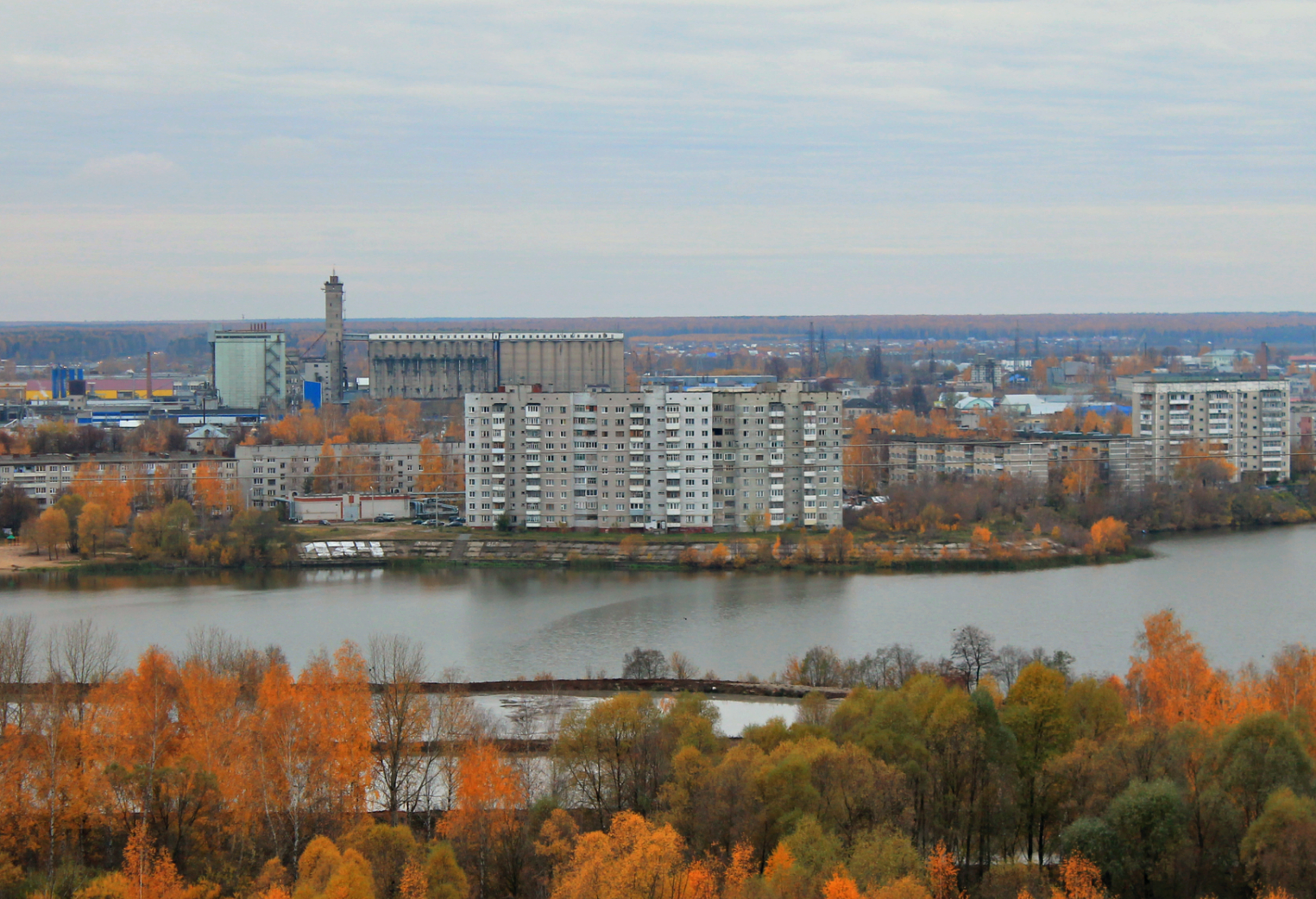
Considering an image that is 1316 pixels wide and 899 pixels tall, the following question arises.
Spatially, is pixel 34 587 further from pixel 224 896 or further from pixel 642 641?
pixel 224 896

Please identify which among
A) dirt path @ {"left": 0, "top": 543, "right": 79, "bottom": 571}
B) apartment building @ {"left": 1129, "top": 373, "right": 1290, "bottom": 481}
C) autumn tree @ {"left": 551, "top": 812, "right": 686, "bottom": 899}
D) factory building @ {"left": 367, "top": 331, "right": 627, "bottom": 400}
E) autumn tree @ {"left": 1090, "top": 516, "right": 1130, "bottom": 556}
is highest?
factory building @ {"left": 367, "top": 331, "right": 627, "bottom": 400}

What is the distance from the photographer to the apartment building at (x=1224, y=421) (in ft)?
46.3

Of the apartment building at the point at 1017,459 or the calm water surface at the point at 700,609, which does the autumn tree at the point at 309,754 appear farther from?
the apartment building at the point at 1017,459

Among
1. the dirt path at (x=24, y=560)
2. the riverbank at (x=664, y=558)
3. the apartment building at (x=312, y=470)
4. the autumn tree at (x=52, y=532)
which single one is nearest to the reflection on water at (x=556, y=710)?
the riverbank at (x=664, y=558)

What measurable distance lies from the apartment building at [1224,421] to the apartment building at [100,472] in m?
Result: 7.87

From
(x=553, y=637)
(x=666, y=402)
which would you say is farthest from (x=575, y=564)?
(x=553, y=637)

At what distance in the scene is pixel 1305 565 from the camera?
9.90m

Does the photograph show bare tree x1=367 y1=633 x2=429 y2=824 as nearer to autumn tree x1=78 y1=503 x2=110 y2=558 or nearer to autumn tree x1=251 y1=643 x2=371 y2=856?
autumn tree x1=251 y1=643 x2=371 y2=856

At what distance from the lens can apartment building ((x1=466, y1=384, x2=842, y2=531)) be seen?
11.5m

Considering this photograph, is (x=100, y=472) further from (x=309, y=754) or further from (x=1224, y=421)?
(x=1224, y=421)

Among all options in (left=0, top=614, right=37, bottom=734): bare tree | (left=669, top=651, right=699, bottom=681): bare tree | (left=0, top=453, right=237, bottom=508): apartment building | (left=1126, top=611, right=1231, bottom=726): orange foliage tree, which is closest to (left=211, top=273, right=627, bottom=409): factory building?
(left=0, top=453, right=237, bottom=508): apartment building

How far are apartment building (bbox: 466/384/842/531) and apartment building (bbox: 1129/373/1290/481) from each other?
13.1ft

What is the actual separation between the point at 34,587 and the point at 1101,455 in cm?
846

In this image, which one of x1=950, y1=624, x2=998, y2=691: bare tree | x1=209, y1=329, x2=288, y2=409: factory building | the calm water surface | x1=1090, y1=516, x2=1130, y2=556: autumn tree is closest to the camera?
x1=950, y1=624, x2=998, y2=691: bare tree
